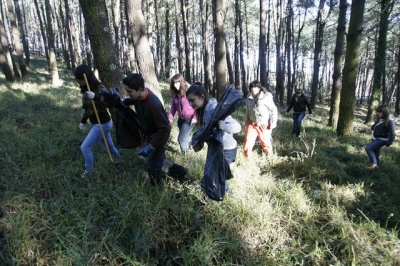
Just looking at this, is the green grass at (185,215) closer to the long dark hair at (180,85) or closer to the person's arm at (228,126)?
the person's arm at (228,126)

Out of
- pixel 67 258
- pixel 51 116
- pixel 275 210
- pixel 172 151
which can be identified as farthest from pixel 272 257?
pixel 51 116

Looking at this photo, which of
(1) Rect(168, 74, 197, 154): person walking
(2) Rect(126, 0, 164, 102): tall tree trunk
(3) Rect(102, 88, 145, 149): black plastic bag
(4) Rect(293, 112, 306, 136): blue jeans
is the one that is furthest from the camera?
(4) Rect(293, 112, 306, 136): blue jeans

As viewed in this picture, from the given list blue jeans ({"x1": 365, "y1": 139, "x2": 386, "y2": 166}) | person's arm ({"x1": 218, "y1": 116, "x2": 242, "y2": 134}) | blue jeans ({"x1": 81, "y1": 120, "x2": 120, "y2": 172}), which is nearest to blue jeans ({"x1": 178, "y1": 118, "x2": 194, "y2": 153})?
blue jeans ({"x1": 81, "y1": 120, "x2": 120, "y2": 172})

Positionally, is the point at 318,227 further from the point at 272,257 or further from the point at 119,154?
the point at 119,154

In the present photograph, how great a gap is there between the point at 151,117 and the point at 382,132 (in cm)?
536

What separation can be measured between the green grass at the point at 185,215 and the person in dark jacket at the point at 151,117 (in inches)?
17.0

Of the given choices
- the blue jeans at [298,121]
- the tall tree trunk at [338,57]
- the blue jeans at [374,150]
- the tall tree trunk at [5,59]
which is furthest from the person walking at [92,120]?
the tall tree trunk at [5,59]

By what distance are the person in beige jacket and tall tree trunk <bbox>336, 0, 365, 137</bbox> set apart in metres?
4.00

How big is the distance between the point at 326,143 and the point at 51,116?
27.8 ft

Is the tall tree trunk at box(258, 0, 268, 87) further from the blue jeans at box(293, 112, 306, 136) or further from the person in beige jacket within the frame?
the person in beige jacket

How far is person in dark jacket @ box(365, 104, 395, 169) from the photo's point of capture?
5762 mm

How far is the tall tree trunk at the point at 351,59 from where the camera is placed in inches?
320

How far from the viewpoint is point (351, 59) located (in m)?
8.37

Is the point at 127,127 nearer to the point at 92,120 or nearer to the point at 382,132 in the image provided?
the point at 92,120
